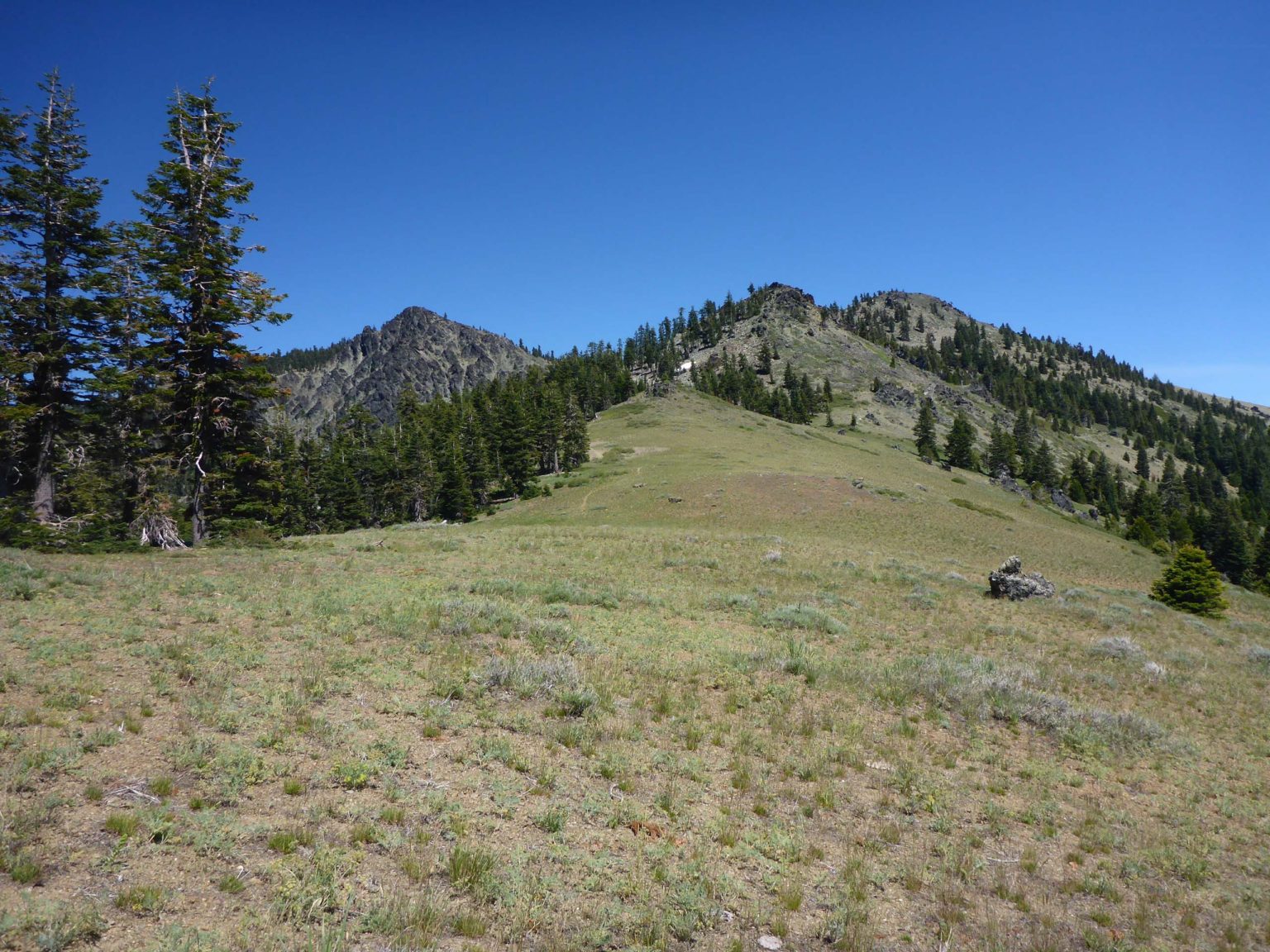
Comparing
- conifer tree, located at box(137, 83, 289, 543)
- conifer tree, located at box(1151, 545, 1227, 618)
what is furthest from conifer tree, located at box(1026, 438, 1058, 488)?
conifer tree, located at box(137, 83, 289, 543)

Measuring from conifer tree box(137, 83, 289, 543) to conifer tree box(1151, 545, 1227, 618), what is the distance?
45.1m

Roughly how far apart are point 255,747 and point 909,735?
35.3 ft

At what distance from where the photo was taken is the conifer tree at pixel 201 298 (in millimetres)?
23016

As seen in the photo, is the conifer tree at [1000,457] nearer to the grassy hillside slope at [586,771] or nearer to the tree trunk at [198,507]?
the grassy hillside slope at [586,771]

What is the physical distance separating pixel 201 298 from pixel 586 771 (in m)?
25.4

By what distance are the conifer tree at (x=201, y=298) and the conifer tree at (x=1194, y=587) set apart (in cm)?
4512

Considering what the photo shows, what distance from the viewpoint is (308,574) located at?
733 inches

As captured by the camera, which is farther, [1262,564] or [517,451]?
[1262,564]

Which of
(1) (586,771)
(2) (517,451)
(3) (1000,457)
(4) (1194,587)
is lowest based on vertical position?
(4) (1194,587)

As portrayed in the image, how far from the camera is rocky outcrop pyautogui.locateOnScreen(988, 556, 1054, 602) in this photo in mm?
25203

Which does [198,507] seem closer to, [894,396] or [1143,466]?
[894,396]

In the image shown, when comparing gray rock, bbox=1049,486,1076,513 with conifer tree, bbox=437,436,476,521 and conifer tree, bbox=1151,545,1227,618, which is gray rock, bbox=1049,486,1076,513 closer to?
conifer tree, bbox=1151,545,1227,618

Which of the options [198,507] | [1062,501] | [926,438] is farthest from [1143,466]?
[198,507]

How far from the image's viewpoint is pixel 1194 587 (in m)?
29.1
